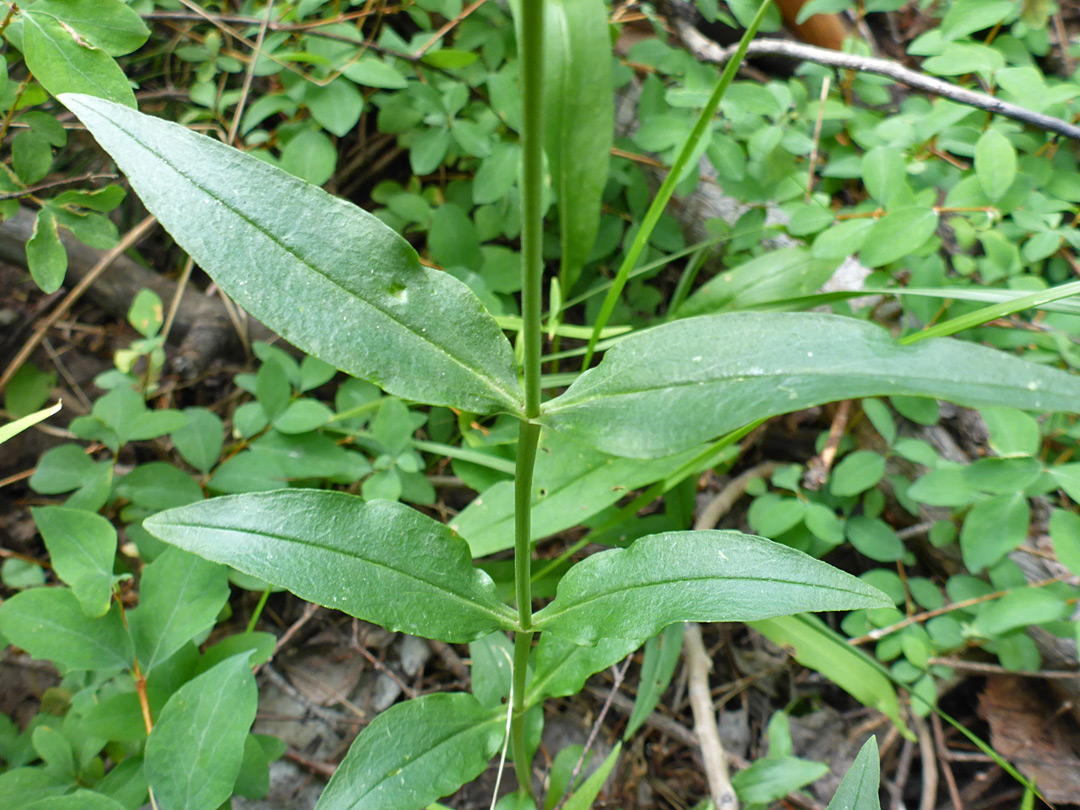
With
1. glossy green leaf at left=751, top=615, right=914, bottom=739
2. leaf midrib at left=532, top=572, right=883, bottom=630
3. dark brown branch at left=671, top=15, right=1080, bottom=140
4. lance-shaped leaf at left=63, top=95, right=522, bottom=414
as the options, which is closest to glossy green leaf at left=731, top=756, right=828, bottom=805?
glossy green leaf at left=751, top=615, right=914, bottom=739

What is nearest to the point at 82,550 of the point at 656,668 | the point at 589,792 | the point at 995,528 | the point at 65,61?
the point at 65,61

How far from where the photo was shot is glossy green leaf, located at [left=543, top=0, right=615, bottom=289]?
1.16 metres

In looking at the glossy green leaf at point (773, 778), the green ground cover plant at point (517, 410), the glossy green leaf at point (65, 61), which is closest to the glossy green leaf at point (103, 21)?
the glossy green leaf at point (65, 61)

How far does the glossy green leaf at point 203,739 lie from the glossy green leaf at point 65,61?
727mm

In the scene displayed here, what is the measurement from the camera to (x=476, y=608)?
0.70 m

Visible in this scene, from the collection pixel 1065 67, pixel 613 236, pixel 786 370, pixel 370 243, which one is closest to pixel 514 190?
pixel 613 236

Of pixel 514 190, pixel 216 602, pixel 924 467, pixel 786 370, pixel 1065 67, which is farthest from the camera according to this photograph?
pixel 1065 67

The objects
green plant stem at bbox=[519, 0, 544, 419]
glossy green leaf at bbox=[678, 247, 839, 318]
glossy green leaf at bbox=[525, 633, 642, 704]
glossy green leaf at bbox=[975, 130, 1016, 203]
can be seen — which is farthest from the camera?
glossy green leaf at bbox=[678, 247, 839, 318]

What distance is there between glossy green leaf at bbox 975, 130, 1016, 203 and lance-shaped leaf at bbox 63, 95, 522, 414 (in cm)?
101

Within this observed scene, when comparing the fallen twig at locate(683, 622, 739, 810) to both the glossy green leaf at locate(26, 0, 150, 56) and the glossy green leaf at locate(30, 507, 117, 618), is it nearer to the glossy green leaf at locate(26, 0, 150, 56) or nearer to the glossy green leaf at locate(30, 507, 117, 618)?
the glossy green leaf at locate(30, 507, 117, 618)

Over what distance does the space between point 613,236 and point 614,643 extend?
97cm

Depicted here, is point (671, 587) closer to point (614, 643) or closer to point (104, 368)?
point (614, 643)

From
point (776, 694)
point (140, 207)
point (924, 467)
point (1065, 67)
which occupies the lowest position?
point (776, 694)

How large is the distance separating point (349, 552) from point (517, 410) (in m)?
0.23
